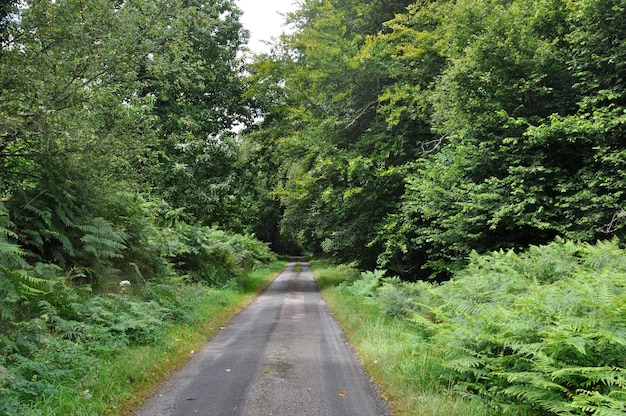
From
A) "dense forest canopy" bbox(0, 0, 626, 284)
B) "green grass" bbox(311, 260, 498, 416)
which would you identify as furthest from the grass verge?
"green grass" bbox(311, 260, 498, 416)

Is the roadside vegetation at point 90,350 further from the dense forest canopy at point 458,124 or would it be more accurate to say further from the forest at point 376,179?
the dense forest canopy at point 458,124

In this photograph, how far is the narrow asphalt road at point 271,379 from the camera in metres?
4.83

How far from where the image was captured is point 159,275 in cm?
1053

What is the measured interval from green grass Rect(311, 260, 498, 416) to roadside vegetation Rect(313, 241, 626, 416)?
0.7 inches

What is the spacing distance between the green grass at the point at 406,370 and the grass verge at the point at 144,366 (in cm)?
318

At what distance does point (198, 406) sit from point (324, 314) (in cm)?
778

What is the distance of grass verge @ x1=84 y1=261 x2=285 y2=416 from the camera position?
455 cm

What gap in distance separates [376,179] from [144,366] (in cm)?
1169

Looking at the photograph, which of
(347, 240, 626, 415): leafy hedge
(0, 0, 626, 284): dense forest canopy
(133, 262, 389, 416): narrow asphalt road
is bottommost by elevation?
(133, 262, 389, 416): narrow asphalt road

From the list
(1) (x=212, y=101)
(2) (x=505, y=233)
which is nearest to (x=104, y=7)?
(2) (x=505, y=233)

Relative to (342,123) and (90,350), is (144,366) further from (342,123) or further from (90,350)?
(342,123)

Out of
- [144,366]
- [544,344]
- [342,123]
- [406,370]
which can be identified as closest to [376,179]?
[342,123]

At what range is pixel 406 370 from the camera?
5750mm

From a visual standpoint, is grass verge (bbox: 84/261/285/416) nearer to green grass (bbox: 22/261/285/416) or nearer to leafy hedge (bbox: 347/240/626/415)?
green grass (bbox: 22/261/285/416)
